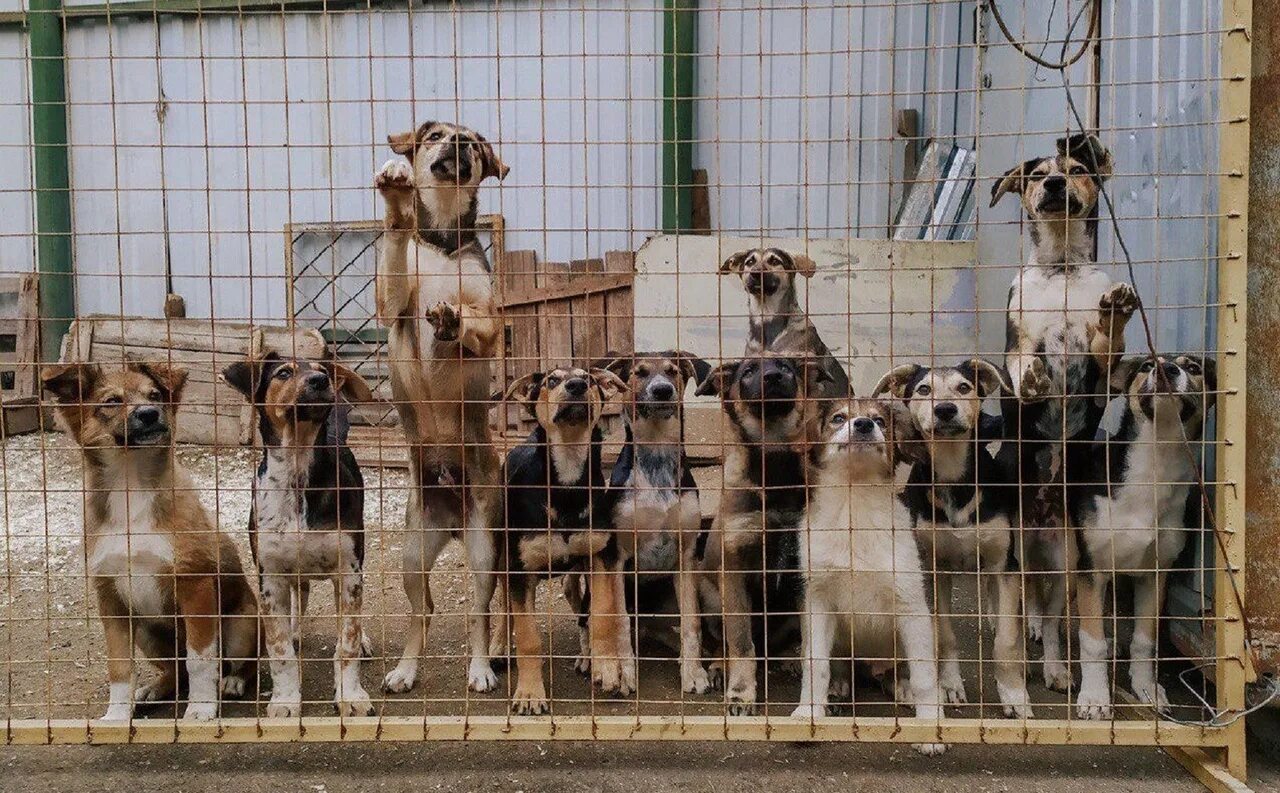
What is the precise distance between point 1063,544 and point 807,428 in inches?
54.2

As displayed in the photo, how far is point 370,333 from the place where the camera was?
13062mm

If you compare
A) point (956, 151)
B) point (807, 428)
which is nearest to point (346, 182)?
point (956, 151)

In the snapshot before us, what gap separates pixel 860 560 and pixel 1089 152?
98.9 inches

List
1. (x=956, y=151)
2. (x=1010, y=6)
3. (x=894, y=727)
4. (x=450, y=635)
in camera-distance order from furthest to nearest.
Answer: (x=956, y=151) < (x=1010, y=6) < (x=450, y=635) < (x=894, y=727)

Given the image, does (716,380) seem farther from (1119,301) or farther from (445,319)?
(1119,301)

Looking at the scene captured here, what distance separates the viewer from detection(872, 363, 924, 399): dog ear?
570 cm

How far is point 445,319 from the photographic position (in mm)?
5219

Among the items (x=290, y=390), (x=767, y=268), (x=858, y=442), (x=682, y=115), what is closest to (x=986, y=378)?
(x=858, y=442)

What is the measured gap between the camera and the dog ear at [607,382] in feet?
19.3

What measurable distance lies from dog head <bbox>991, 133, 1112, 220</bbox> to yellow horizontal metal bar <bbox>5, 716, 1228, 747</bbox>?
8.68ft

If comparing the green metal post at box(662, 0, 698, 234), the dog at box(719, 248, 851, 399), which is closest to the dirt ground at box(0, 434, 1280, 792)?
the dog at box(719, 248, 851, 399)

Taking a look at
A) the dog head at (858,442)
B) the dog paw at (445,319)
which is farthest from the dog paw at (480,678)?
the dog head at (858,442)

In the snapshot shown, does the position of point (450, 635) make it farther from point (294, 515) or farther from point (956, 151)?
point (956, 151)

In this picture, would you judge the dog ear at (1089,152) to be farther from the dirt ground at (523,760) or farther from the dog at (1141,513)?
the dirt ground at (523,760)
